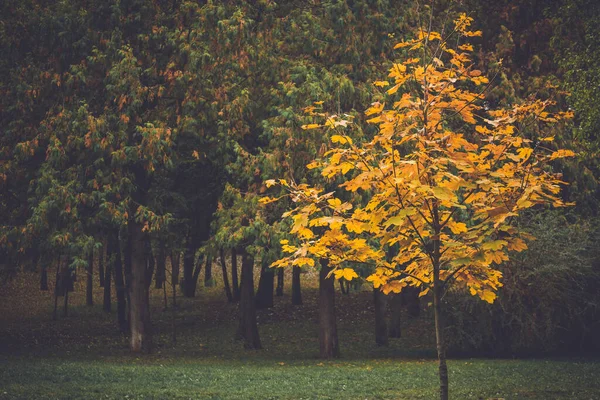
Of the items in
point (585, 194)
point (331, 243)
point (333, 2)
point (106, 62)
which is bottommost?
point (331, 243)

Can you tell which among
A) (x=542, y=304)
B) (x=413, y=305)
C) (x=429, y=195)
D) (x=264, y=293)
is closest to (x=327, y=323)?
(x=542, y=304)

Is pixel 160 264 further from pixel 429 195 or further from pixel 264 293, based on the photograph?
pixel 429 195

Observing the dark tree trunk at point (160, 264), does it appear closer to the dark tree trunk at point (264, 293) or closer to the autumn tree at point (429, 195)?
the dark tree trunk at point (264, 293)

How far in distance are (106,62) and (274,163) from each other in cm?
561

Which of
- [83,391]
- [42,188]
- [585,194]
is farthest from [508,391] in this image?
[42,188]

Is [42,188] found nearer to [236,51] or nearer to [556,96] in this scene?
[236,51]

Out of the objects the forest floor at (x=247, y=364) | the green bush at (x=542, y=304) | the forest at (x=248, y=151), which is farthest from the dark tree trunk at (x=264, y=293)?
the green bush at (x=542, y=304)

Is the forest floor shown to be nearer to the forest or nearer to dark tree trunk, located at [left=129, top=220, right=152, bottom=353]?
the forest

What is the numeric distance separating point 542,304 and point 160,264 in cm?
2373

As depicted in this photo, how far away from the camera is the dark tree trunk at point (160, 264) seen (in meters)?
27.9

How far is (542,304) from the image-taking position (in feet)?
66.3

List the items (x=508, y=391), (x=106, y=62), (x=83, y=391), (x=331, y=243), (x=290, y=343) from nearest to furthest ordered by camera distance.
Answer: (x=331, y=243) < (x=83, y=391) < (x=508, y=391) < (x=106, y=62) < (x=290, y=343)

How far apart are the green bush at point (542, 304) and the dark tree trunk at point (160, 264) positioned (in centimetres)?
1107

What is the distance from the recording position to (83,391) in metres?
13.5
